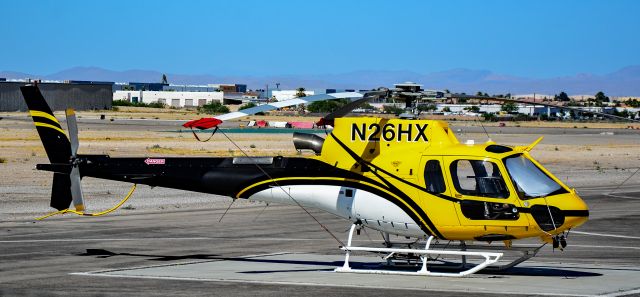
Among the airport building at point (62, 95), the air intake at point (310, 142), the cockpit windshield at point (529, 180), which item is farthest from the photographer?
the airport building at point (62, 95)

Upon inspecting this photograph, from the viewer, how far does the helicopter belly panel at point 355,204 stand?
17781 mm

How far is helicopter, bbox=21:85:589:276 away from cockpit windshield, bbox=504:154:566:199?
17mm

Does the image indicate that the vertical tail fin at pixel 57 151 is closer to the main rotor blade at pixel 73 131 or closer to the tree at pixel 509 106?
the main rotor blade at pixel 73 131

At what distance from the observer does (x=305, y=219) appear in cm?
2802

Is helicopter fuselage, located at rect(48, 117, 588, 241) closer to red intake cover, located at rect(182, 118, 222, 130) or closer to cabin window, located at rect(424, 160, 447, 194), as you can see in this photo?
cabin window, located at rect(424, 160, 447, 194)

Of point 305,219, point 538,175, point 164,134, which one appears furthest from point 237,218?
point 164,134

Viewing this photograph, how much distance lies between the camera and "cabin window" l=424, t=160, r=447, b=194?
1738 cm

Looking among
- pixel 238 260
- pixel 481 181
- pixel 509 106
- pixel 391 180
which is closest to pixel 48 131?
pixel 238 260

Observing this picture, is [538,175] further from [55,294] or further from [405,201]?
[55,294]

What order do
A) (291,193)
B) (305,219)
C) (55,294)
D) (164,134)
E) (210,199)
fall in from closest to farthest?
1. (55,294)
2. (291,193)
3. (305,219)
4. (210,199)
5. (164,134)

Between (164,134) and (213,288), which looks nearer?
(213,288)

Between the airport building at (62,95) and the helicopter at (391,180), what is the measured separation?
104490 millimetres

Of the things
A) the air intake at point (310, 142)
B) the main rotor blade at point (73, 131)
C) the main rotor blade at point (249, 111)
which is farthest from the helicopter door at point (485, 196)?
the main rotor blade at point (73, 131)

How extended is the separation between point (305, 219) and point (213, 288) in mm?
11840
